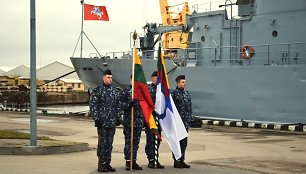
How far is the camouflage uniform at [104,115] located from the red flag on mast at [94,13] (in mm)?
19179

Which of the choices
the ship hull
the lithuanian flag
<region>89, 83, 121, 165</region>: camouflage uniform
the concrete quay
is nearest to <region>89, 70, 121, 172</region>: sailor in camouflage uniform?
<region>89, 83, 121, 165</region>: camouflage uniform

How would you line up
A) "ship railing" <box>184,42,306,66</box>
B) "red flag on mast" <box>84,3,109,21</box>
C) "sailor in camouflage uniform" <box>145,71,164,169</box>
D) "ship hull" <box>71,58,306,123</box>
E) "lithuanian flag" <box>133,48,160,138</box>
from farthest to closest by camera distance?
"red flag on mast" <box>84,3,109,21</box>
"ship railing" <box>184,42,306,66</box>
"ship hull" <box>71,58,306,123</box>
"sailor in camouflage uniform" <box>145,71,164,169</box>
"lithuanian flag" <box>133,48,160,138</box>

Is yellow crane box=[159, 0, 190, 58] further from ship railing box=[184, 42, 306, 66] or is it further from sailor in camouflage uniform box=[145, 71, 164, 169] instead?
sailor in camouflage uniform box=[145, 71, 164, 169]

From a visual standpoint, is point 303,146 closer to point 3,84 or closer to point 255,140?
point 255,140

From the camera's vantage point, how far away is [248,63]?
23922 millimetres

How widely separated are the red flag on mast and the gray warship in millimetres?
2429

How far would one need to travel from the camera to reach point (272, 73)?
22.2 metres

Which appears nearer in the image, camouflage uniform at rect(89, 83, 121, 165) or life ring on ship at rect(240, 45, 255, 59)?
camouflage uniform at rect(89, 83, 121, 165)

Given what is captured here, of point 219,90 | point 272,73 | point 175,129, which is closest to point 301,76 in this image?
point 272,73

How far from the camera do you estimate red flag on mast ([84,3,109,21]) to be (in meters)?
27.7

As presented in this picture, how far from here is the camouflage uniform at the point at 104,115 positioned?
28.8 feet

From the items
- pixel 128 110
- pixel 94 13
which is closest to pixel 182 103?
pixel 128 110

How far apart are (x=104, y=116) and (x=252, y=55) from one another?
15.8 meters

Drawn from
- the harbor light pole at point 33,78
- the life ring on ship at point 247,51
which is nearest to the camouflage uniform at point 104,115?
the harbor light pole at point 33,78
